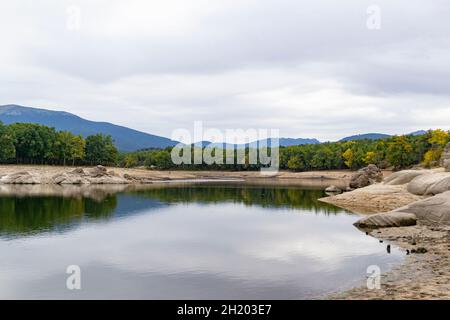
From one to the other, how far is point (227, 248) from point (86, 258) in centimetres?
908

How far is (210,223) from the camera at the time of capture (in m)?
41.9

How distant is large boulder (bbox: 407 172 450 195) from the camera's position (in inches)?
1684

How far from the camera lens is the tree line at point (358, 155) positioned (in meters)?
122

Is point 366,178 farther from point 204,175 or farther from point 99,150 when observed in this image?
point 99,150

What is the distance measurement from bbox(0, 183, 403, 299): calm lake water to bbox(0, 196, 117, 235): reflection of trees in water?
0.36ft

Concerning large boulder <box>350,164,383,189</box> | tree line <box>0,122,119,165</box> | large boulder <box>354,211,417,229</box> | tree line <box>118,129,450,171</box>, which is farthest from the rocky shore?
tree line <box>0,122,119,165</box>

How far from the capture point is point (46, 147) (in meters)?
134

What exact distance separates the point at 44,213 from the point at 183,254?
85.1ft

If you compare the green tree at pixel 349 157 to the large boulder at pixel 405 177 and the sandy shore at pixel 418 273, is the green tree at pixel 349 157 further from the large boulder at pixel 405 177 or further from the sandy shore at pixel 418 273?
the sandy shore at pixel 418 273

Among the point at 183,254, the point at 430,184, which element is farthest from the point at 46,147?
the point at 183,254

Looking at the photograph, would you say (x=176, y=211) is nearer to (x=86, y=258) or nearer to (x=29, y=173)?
(x=86, y=258)

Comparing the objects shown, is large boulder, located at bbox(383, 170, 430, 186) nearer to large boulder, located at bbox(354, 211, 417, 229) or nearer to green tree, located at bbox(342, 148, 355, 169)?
large boulder, located at bbox(354, 211, 417, 229)

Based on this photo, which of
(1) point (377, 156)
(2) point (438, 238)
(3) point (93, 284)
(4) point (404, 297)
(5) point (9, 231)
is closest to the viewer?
(4) point (404, 297)
